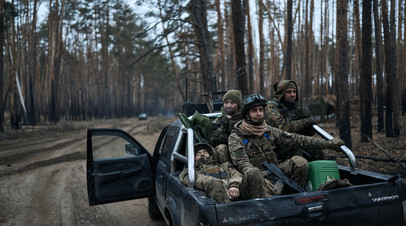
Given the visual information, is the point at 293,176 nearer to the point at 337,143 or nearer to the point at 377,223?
the point at 337,143

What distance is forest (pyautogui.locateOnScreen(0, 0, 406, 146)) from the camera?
10.7 meters

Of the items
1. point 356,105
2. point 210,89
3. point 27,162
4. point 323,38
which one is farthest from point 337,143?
point 323,38

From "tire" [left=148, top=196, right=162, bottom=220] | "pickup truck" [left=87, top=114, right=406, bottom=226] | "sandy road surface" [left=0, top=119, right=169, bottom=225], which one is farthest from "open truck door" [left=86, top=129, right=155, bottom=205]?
"pickup truck" [left=87, top=114, right=406, bottom=226]

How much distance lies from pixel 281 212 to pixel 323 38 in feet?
102

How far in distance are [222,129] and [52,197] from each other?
180 inches

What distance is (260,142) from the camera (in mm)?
3605

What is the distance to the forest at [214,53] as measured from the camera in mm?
10672

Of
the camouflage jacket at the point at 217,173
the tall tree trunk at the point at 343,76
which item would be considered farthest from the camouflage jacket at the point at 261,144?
the tall tree trunk at the point at 343,76

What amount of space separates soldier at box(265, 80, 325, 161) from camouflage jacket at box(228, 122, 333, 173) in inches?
15.3

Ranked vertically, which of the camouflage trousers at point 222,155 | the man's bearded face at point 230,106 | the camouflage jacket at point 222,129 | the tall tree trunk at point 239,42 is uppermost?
the tall tree trunk at point 239,42

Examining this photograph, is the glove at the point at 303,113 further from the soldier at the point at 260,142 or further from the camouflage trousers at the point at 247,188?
the camouflage trousers at the point at 247,188

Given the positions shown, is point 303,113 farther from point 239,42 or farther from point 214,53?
point 214,53

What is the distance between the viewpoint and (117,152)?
13375 millimetres

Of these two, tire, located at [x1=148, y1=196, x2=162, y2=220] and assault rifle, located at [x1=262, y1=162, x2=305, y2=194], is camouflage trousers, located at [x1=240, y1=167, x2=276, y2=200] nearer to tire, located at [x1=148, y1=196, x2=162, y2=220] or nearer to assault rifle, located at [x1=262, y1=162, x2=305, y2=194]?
assault rifle, located at [x1=262, y1=162, x2=305, y2=194]
